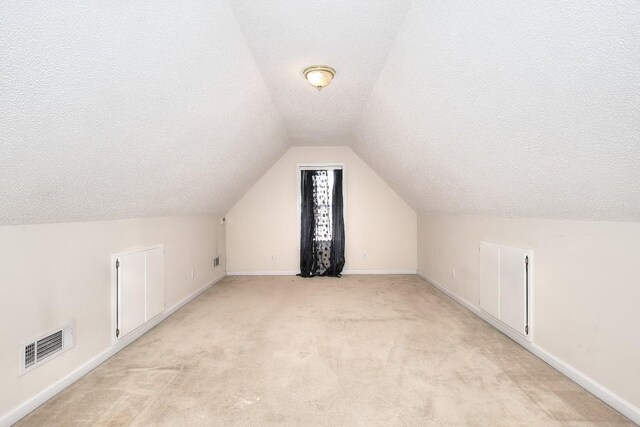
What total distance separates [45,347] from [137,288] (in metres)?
0.88

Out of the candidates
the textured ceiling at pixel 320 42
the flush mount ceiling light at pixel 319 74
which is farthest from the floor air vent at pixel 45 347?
the flush mount ceiling light at pixel 319 74

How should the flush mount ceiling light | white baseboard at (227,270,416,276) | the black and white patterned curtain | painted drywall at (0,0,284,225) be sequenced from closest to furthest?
painted drywall at (0,0,284,225)
the flush mount ceiling light
the black and white patterned curtain
white baseboard at (227,270,416,276)

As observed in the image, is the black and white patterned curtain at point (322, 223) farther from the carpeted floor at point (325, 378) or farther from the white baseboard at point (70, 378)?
the white baseboard at point (70, 378)

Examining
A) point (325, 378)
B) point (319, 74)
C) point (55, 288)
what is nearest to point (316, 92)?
point (319, 74)

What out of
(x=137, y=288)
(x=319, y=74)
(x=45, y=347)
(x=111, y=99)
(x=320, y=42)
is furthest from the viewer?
(x=137, y=288)

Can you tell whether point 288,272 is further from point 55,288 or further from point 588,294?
point 588,294

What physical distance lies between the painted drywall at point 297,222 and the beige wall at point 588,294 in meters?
2.67

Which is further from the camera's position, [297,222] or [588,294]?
[297,222]

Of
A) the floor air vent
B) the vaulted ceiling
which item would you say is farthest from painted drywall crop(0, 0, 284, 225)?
the floor air vent

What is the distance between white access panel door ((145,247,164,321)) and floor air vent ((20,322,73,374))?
0.83m

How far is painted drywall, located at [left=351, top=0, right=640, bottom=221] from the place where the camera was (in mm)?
1123

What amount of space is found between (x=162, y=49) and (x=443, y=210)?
364 cm

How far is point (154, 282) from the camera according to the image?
3.07 meters

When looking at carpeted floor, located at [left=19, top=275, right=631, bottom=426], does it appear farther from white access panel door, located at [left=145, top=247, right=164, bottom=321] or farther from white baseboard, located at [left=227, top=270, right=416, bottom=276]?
white baseboard, located at [left=227, top=270, right=416, bottom=276]
